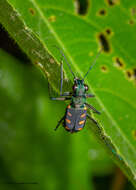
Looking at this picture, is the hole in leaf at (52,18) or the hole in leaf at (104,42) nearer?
the hole in leaf at (52,18)

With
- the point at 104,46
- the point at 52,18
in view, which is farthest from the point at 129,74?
the point at 52,18

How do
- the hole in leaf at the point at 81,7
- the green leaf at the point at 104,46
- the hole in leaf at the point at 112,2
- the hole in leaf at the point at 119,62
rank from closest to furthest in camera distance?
the green leaf at the point at 104,46
the hole in leaf at the point at 81,7
the hole in leaf at the point at 112,2
the hole in leaf at the point at 119,62

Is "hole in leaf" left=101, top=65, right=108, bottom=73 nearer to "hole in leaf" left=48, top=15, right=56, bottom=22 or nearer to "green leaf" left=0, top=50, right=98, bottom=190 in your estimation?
"hole in leaf" left=48, top=15, right=56, bottom=22

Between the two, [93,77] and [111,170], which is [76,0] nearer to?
[93,77]

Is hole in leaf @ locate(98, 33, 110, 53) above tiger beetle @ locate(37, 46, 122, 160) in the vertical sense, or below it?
above

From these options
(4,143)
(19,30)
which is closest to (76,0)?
(19,30)

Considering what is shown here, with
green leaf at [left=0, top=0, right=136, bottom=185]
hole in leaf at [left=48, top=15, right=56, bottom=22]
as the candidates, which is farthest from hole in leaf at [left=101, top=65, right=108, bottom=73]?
hole in leaf at [left=48, top=15, right=56, bottom=22]

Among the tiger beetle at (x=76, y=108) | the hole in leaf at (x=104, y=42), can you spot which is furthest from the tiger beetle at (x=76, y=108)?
the hole in leaf at (x=104, y=42)

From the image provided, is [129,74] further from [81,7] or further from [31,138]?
[31,138]

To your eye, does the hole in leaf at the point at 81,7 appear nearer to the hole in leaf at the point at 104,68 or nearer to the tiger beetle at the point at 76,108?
the hole in leaf at the point at 104,68
